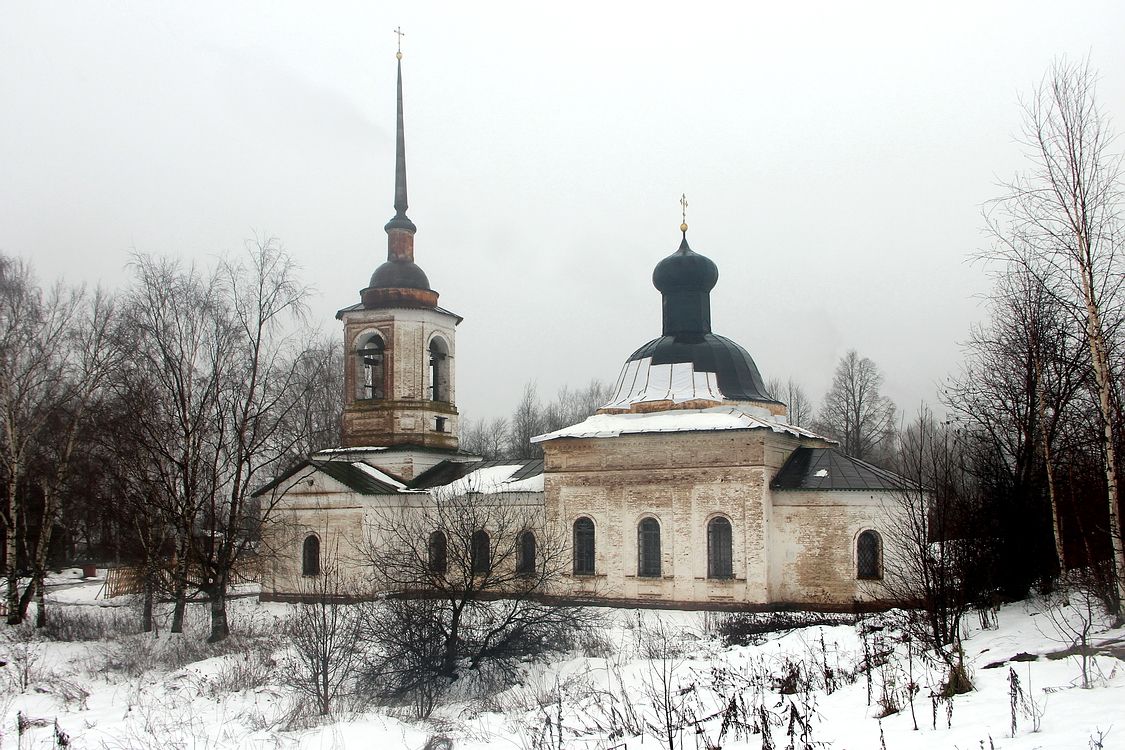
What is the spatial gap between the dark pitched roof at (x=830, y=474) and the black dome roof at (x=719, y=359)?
1.82 m

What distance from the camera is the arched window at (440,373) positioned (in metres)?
24.4

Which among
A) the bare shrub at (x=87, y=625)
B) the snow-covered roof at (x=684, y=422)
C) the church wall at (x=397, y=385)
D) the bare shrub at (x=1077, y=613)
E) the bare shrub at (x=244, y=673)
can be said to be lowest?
the bare shrub at (x=244, y=673)

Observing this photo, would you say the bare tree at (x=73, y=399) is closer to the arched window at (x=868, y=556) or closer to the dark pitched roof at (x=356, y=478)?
the dark pitched roof at (x=356, y=478)

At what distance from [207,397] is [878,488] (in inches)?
512

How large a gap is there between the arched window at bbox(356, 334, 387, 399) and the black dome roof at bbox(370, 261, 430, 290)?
1.39 meters

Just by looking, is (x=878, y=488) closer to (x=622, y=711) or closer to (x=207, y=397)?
(x=622, y=711)

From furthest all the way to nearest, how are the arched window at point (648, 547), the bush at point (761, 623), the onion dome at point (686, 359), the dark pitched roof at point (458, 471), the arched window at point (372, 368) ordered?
the arched window at point (372, 368) → the dark pitched roof at point (458, 471) → the onion dome at point (686, 359) → the arched window at point (648, 547) → the bush at point (761, 623)

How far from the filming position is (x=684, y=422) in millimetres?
19156

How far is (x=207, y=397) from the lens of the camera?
17.6 metres

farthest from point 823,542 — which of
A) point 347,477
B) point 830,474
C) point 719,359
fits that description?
point 347,477

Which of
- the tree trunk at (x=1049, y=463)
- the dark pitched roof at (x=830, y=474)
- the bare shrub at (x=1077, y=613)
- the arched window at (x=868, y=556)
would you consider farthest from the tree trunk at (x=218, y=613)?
the tree trunk at (x=1049, y=463)

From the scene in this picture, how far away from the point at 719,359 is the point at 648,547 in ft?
14.9

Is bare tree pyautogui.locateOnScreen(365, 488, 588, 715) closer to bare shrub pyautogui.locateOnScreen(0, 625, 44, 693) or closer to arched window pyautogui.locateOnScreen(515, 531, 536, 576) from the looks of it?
arched window pyautogui.locateOnScreen(515, 531, 536, 576)

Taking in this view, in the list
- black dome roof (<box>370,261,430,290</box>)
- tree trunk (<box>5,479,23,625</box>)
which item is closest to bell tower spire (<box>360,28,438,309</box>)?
black dome roof (<box>370,261,430,290</box>)
